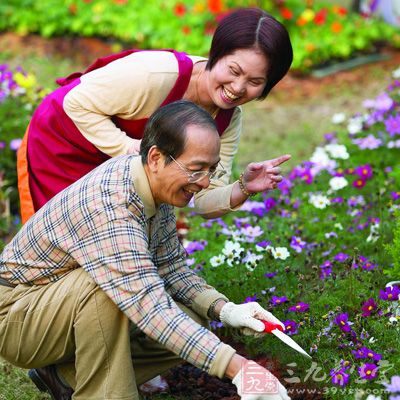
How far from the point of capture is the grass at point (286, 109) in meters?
5.85

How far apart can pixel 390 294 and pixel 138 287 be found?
1021 millimetres

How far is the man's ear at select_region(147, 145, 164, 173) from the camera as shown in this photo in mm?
2529

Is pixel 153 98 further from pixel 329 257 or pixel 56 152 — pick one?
pixel 329 257

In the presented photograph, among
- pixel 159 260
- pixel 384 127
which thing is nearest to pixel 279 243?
pixel 159 260

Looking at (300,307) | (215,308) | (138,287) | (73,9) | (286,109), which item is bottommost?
(286,109)

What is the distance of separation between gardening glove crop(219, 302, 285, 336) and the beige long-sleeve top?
0.55 meters

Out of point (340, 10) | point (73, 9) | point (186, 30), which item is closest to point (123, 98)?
point (186, 30)

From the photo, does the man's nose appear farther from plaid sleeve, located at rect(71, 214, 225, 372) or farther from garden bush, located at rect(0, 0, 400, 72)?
garden bush, located at rect(0, 0, 400, 72)

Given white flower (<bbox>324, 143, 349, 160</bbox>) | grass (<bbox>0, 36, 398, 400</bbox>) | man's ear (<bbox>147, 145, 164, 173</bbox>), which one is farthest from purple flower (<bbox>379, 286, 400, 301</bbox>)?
grass (<bbox>0, 36, 398, 400</bbox>)

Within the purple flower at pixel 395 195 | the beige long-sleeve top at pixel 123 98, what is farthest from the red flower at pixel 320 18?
the beige long-sleeve top at pixel 123 98

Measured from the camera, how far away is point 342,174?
4434mm

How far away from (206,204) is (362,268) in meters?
0.70

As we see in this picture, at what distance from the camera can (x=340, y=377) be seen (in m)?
2.62

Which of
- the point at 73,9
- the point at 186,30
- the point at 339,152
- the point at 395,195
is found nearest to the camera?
the point at 395,195
